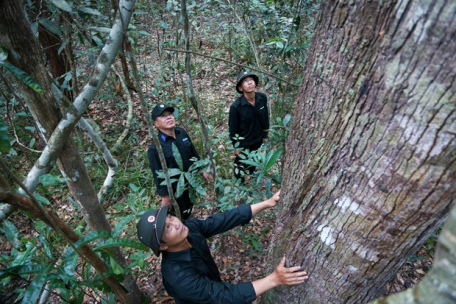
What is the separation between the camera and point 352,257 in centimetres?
114

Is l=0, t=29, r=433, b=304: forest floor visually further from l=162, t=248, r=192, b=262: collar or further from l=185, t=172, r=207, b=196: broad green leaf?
l=185, t=172, r=207, b=196: broad green leaf

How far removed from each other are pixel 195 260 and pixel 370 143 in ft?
4.87

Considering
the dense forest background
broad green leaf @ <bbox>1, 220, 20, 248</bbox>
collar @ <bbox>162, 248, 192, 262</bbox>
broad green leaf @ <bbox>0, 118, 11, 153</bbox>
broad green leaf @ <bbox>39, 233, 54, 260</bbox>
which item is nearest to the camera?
A: broad green leaf @ <bbox>0, 118, 11, 153</bbox>

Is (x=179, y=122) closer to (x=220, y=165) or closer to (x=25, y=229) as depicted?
(x=220, y=165)

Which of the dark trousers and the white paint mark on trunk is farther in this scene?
the dark trousers

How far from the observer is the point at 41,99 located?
141 centimetres

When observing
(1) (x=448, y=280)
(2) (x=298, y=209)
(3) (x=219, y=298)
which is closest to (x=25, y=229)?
(3) (x=219, y=298)

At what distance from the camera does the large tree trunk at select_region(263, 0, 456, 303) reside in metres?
0.73

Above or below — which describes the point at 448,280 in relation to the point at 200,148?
above

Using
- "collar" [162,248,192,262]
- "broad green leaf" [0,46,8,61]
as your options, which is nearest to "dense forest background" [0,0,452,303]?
"broad green leaf" [0,46,8,61]

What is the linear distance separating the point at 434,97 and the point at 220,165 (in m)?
3.38

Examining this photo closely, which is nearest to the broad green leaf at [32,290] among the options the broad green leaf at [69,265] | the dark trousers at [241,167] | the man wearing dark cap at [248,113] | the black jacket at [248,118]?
the broad green leaf at [69,265]

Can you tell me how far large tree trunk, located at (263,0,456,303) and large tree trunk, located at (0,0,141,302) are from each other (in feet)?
4.19

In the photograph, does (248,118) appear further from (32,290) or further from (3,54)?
(32,290)
